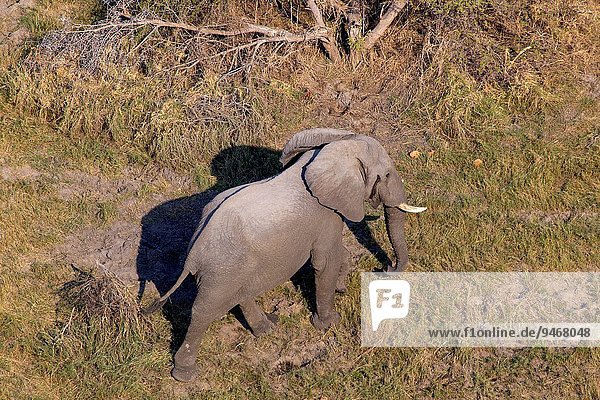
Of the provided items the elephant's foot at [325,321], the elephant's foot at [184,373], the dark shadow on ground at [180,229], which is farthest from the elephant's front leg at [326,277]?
the elephant's foot at [184,373]

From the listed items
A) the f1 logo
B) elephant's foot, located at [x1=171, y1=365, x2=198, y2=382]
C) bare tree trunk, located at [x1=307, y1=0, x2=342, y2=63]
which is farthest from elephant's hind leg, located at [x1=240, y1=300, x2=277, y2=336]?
bare tree trunk, located at [x1=307, y1=0, x2=342, y2=63]

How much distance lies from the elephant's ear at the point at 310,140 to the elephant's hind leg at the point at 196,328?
5.03 feet

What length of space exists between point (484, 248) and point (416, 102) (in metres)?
2.55

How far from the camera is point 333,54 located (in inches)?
444

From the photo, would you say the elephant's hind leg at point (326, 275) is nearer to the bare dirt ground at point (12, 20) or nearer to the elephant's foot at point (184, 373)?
the elephant's foot at point (184, 373)

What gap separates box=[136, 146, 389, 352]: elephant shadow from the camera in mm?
7992

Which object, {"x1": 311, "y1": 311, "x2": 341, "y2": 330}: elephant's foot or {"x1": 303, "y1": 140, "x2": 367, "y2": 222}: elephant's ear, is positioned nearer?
{"x1": 303, "y1": 140, "x2": 367, "y2": 222}: elephant's ear

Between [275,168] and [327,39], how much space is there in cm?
231

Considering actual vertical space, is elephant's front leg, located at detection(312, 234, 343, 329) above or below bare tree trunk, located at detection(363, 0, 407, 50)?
below

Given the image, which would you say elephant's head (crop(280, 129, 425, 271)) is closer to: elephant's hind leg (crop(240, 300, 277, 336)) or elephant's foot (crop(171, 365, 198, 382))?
elephant's hind leg (crop(240, 300, 277, 336))

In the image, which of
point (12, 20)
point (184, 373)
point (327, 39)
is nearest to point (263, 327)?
point (184, 373)

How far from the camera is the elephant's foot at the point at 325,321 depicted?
7719 mm

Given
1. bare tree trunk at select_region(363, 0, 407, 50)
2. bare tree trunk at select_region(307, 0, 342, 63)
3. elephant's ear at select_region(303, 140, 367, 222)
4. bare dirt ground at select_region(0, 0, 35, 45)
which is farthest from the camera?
bare dirt ground at select_region(0, 0, 35, 45)

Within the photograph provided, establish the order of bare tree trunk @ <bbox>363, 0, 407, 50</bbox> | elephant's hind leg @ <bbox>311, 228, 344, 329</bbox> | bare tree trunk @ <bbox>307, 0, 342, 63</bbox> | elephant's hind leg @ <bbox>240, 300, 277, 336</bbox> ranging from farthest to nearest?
bare tree trunk @ <bbox>307, 0, 342, 63</bbox>
bare tree trunk @ <bbox>363, 0, 407, 50</bbox>
elephant's hind leg @ <bbox>240, 300, 277, 336</bbox>
elephant's hind leg @ <bbox>311, 228, 344, 329</bbox>
